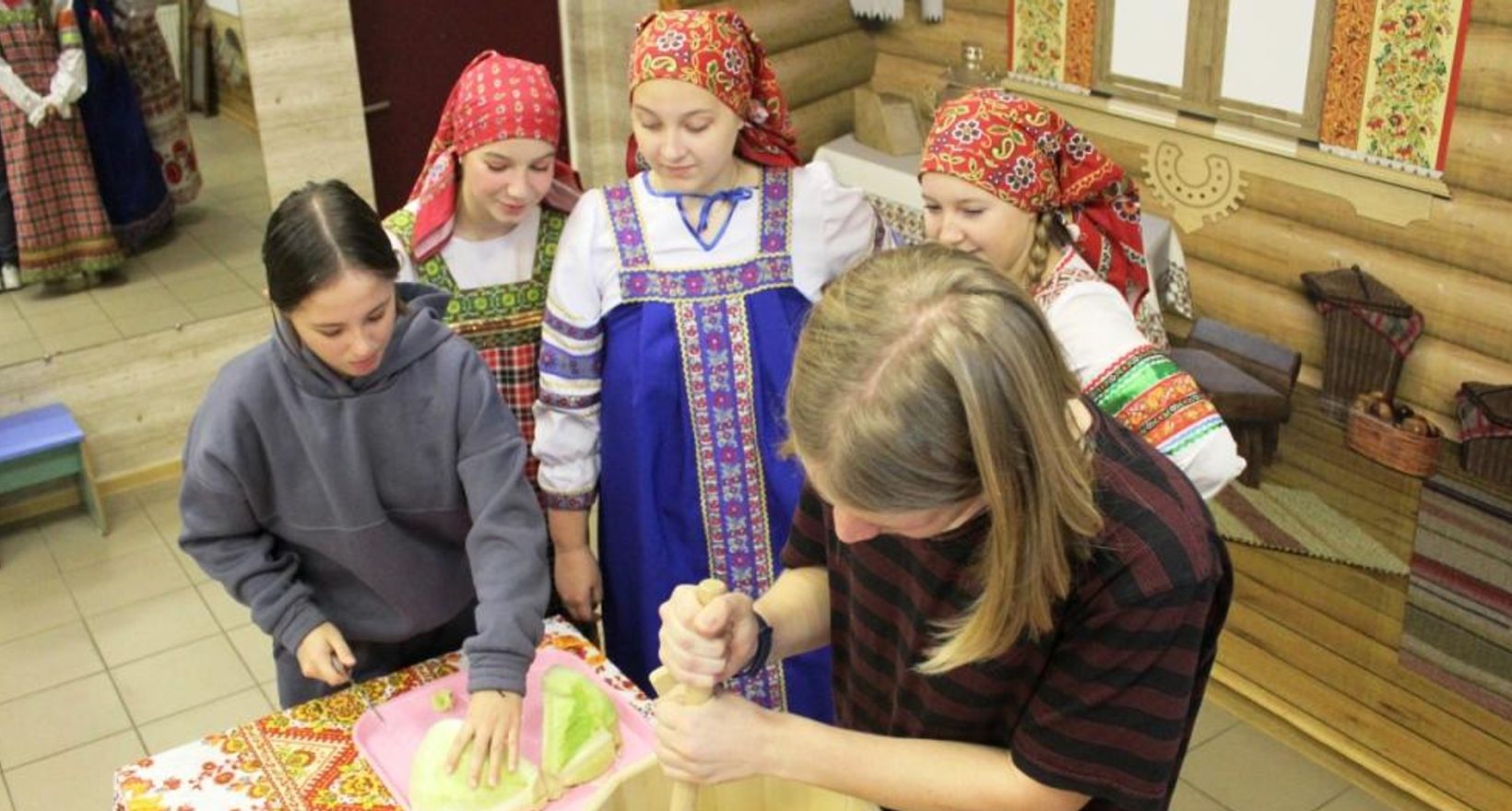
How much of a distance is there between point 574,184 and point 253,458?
0.84 m

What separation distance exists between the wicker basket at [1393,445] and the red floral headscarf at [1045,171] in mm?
1426

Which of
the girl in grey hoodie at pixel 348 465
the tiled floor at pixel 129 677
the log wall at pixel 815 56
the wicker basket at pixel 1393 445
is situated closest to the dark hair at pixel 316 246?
the girl in grey hoodie at pixel 348 465

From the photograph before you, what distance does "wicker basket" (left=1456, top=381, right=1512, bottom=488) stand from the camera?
293cm

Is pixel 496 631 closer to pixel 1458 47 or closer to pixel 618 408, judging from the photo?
pixel 618 408

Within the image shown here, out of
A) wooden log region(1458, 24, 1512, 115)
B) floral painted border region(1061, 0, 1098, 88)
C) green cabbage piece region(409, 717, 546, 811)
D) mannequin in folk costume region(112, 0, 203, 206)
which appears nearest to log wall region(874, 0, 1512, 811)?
wooden log region(1458, 24, 1512, 115)

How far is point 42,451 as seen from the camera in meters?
3.82

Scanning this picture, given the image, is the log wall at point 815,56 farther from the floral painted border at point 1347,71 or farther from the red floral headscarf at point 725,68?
the red floral headscarf at point 725,68

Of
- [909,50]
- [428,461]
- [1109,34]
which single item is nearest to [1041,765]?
[428,461]

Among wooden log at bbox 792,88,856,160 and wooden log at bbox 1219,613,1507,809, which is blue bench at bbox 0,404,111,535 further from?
wooden log at bbox 1219,613,1507,809

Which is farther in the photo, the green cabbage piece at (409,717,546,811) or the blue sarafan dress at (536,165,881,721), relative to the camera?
the blue sarafan dress at (536,165,881,721)

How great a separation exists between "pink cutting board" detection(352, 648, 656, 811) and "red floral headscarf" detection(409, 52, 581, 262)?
2.49ft

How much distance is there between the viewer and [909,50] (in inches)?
172

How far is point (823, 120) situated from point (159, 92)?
6.63ft

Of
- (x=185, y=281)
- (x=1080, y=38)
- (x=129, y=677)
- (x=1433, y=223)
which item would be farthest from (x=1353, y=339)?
(x=185, y=281)
